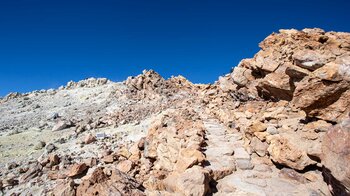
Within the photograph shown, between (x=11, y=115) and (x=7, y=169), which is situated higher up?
(x=11, y=115)

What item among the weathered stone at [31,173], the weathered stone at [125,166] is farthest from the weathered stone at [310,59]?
the weathered stone at [31,173]

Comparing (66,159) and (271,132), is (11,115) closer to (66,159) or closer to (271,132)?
(66,159)

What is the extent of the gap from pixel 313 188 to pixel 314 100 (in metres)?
2.85

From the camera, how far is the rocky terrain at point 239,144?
845 centimetres

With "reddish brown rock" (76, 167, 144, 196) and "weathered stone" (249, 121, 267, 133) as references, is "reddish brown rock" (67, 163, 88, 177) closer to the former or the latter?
"reddish brown rock" (76, 167, 144, 196)

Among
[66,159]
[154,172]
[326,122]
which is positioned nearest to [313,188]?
[326,122]

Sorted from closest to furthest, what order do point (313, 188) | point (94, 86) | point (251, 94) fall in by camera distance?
point (313, 188) < point (251, 94) < point (94, 86)

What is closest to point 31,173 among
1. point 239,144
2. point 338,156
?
point 239,144

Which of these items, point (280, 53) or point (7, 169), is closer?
point (7, 169)

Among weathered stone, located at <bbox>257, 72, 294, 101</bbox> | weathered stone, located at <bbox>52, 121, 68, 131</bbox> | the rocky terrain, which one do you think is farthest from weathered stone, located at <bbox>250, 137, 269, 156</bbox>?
weathered stone, located at <bbox>52, 121, 68, 131</bbox>

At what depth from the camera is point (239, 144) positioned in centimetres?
1200

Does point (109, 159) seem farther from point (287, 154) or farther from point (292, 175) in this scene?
point (292, 175)

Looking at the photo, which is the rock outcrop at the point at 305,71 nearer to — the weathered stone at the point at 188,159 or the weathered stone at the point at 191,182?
the weathered stone at the point at 188,159

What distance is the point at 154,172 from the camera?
10234 millimetres
